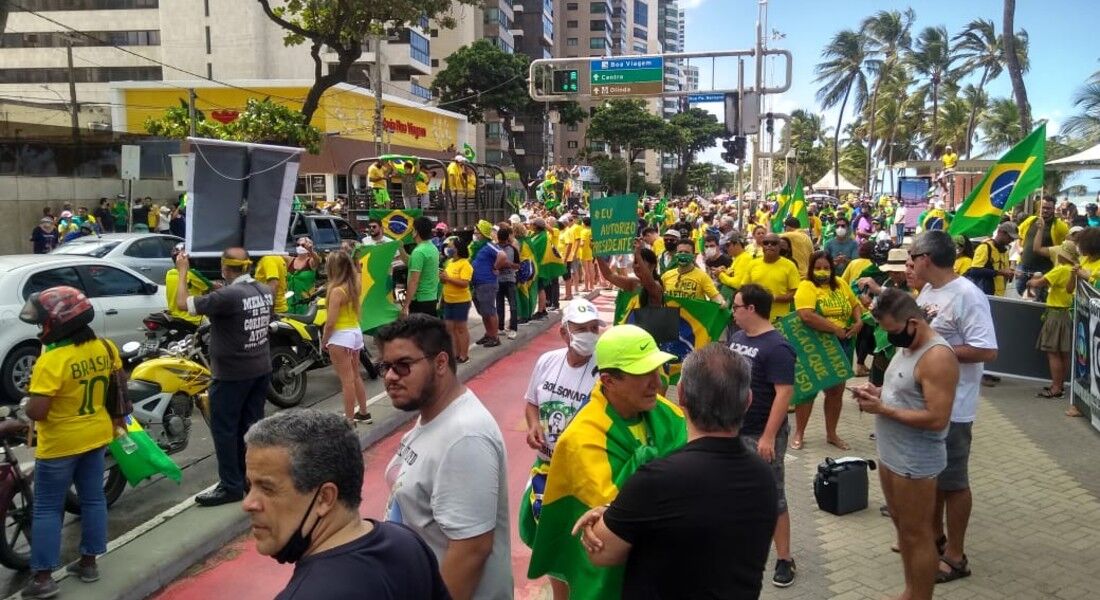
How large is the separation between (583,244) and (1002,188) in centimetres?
1096

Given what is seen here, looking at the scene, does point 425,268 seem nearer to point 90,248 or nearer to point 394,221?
point 394,221

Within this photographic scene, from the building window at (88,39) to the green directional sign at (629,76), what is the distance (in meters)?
42.6

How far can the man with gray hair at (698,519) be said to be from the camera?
230 cm

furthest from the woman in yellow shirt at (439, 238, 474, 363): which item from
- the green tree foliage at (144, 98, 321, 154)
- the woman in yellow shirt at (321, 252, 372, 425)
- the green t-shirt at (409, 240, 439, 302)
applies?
the green tree foliage at (144, 98, 321, 154)

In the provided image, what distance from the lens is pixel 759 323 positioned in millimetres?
4832

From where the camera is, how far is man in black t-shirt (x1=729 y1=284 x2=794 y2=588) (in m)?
4.64

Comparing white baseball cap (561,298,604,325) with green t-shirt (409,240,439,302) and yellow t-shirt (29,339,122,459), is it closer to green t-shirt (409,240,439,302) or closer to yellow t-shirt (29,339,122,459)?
yellow t-shirt (29,339,122,459)

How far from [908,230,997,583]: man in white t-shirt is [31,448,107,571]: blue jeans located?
15.1 feet

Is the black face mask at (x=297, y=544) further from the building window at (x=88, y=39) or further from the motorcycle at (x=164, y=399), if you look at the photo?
the building window at (x=88, y=39)

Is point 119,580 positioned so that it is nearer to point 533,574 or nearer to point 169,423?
point 169,423

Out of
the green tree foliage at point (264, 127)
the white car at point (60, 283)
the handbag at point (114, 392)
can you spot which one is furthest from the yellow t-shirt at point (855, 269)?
the green tree foliage at point (264, 127)

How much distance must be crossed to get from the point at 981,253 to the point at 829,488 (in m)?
5.83

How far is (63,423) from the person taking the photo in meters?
4.56

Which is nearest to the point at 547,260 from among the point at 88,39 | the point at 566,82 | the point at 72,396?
the point at 72,396
